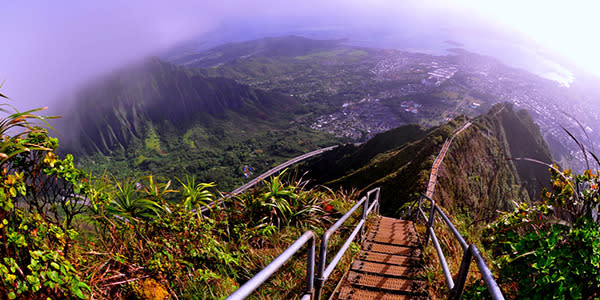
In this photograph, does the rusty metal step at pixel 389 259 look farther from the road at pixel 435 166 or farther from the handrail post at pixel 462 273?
the road at pixel 435 166

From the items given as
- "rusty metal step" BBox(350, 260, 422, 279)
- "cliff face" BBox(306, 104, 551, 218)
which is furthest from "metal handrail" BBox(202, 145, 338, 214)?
"cliff face" BBox(306, 104, 551, 218)

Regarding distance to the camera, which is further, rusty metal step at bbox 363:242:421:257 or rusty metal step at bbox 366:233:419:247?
rusty metal step at bbox 366:233:419:247

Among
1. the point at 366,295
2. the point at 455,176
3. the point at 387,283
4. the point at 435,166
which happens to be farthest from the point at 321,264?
the point at 455,176

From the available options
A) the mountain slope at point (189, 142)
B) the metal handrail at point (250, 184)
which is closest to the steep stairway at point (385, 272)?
the metal handrail at point (250, 184)

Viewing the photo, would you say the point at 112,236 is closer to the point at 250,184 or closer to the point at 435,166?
the point at 435,166

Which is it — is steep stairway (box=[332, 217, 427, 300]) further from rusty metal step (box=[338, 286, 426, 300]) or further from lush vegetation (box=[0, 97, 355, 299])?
lush vegetation (box=[0, 97, 355, 299])

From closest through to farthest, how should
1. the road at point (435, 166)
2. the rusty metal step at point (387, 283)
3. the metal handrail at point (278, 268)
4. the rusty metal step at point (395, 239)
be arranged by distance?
the metal handrail at point (278, 268) → the rusty metal step at point (387, 283) → the rusty metal step at point (395, 239) → the road at point (435, 166)
